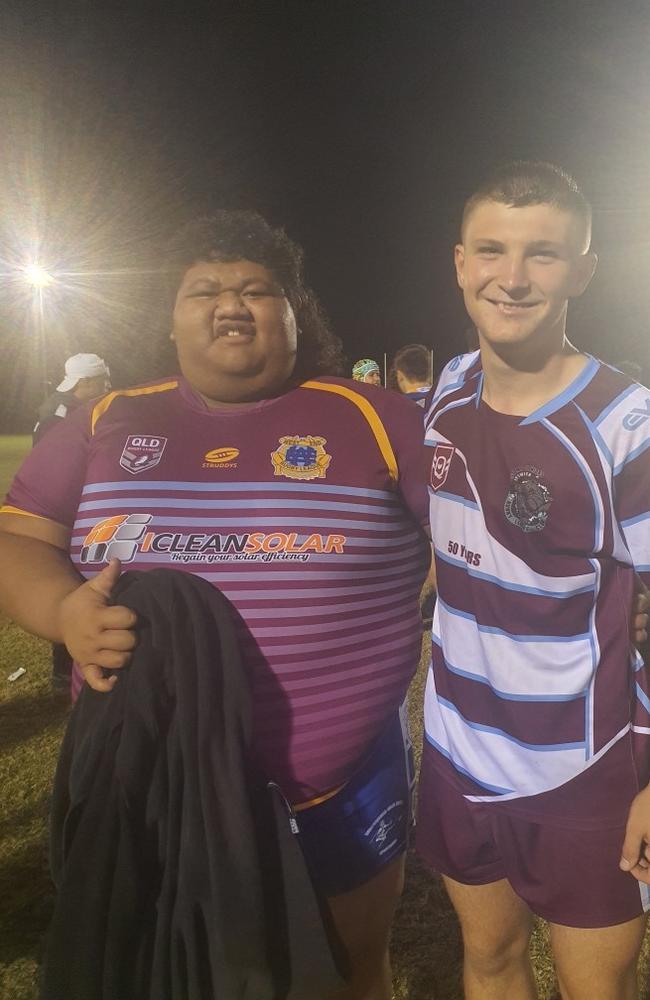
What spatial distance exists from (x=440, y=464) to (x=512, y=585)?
299mm

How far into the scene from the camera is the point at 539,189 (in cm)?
124

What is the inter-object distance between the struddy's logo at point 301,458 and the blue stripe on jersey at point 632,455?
1.81ft

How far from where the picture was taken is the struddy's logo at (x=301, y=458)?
4.07ft

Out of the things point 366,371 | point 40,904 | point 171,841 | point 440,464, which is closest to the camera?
point 171,841

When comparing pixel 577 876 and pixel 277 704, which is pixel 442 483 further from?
pixel 577 876

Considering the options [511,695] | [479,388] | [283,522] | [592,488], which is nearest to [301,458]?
[283,522]

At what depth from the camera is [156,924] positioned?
1.09m

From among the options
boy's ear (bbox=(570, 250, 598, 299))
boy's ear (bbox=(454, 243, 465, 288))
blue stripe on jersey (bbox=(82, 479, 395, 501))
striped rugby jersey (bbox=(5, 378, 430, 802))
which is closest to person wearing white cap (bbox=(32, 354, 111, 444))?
striped rugby jersey (bbox=(5, 378, 430, 802))

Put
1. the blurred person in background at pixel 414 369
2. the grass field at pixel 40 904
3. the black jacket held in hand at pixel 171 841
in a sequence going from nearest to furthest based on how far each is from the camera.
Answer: the black jacket held in hand at pixel 171 841, the grass field at pixel 40 904, the blurred person in background at pixel 414 369

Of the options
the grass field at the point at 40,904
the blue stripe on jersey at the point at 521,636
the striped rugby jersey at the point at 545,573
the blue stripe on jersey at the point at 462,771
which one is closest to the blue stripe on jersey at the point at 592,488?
the striped rugby jersey at the point at 545,573

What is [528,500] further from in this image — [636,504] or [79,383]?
[79,383]

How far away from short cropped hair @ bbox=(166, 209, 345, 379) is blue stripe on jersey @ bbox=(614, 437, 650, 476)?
67cm

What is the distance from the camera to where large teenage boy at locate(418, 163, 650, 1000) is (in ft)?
4.05

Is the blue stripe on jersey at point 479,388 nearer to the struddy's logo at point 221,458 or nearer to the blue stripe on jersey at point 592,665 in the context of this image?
the blue stripe on jersey at point 592,665
